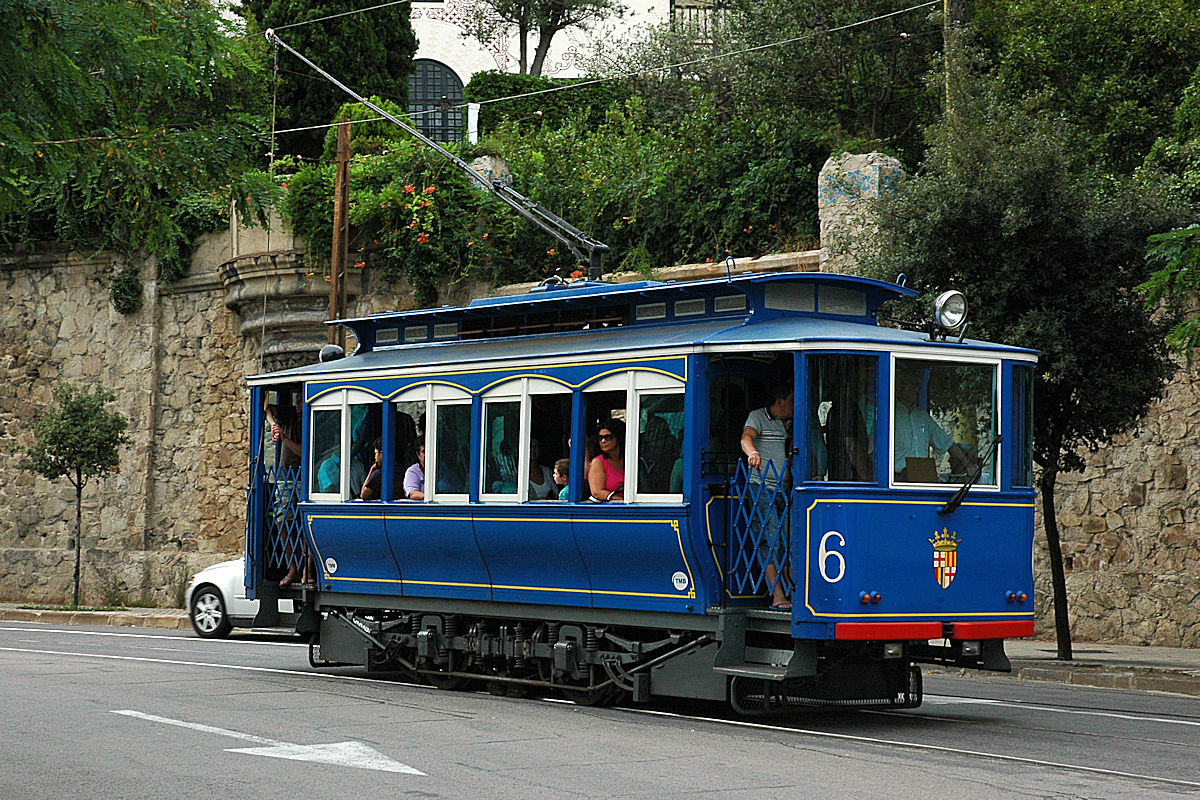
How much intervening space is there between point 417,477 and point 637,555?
2.87 m

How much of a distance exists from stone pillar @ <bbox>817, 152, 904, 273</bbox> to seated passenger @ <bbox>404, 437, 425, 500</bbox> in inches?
281

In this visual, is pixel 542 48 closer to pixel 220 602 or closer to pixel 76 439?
pixel 76 439

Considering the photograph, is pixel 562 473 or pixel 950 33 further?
pixel 950 33

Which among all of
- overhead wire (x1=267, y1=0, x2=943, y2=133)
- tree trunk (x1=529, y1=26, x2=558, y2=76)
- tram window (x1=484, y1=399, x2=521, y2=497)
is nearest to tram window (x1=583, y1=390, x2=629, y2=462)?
tram window (x1=484, y1=399, x2=521, y2=497)

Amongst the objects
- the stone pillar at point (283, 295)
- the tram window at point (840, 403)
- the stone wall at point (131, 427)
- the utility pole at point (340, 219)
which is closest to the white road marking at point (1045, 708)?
the tram window at point (840, 403)

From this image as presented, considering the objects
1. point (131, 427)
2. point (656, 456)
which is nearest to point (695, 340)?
point (656, 456)

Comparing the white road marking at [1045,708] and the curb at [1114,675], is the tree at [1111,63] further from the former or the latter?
the white road marking at [1045,708]

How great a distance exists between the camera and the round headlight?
432 inches

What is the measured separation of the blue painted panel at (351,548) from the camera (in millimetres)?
13367

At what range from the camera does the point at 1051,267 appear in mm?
15516

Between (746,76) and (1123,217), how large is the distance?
11.3 m

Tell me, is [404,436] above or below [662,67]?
below

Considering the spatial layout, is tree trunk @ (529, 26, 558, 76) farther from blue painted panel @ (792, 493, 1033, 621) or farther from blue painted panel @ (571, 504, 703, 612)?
blue painted panel @ (792, 493, 1033, 621)

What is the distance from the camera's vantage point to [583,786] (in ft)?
26.2
